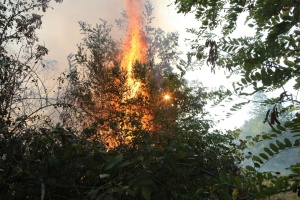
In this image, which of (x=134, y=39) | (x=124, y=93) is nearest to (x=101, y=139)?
(x=124, y=93)

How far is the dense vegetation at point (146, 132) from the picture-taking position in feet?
4.25

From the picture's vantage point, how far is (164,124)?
19.3 feet

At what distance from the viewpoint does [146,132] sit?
12.4 feet

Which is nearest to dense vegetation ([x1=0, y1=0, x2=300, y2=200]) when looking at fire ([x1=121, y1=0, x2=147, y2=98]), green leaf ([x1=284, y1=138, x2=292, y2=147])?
green leaf ([x1=284, y1=138, x2=292, y2=147])

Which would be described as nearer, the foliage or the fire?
the foliage

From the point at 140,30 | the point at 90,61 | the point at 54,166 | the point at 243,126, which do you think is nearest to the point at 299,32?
the point at 54,166

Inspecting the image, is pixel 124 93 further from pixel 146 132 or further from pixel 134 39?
pixel 134 39

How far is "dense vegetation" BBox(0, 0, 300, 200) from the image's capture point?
129 cm

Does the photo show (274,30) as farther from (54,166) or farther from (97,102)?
(97,102)

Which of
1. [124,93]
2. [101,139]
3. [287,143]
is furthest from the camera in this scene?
[124,93]

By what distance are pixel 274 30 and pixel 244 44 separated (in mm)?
1205

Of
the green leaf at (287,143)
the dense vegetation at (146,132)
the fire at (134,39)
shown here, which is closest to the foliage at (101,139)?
the dense vegetation at (146,132)

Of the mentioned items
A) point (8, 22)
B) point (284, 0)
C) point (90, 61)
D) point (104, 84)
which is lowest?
point (284, 0)

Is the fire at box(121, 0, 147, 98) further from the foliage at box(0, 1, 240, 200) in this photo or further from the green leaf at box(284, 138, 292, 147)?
the green leaf at box(284, 138, 292, 147)
